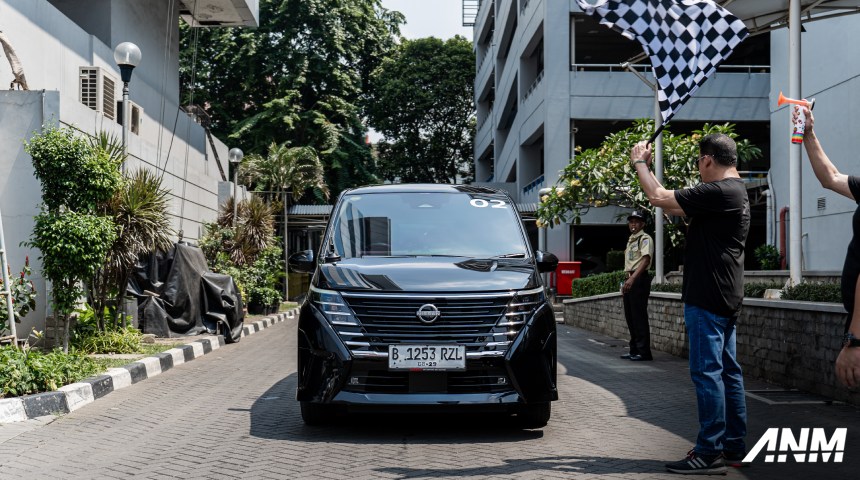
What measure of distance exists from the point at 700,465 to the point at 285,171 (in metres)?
30.7

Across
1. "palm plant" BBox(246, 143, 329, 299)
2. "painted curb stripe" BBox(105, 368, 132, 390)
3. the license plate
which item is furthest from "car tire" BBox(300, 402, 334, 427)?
"palm plant" BBox(246, 143, 329, 299)

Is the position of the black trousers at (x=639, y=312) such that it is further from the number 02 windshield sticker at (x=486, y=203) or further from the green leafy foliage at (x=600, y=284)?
the green leafy foliage at (x=600, y=284)

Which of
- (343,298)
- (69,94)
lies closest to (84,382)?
(343,298)

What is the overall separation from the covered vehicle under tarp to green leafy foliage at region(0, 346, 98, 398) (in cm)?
544

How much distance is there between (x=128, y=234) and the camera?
38.9 feet

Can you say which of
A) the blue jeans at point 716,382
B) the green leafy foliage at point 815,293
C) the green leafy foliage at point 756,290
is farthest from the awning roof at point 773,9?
the blue jeans at point 716,382

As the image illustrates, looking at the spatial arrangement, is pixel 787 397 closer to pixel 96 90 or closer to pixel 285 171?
pixel 96 90

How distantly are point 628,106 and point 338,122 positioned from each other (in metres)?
17.8

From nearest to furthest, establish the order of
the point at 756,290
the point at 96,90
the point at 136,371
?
the point at 136,371 → the point at 756,290 → the point at 96,90

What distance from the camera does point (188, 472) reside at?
5.34 meters

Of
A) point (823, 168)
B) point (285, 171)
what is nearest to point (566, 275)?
point (285, 171)

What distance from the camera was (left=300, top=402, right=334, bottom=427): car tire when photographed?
21.9 feet

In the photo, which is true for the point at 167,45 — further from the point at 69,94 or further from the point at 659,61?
the point at 659,61

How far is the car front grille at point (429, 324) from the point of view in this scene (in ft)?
20.4
